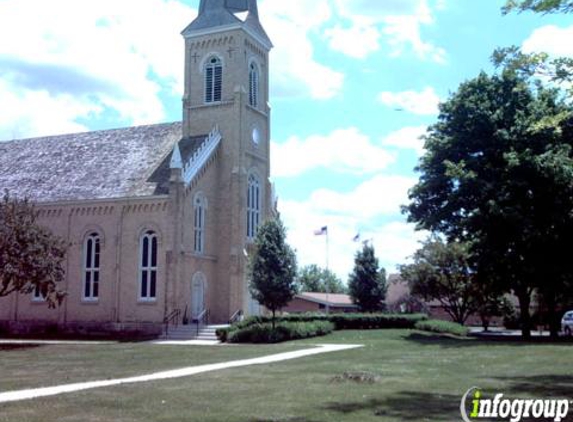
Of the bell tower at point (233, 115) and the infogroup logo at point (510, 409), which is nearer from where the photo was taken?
the infogroup logo at point (510, 409)

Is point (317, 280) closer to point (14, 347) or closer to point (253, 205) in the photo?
point (253, 205)

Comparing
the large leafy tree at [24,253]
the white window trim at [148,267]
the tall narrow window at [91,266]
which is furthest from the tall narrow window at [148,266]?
the large leafy tree at [24,253]

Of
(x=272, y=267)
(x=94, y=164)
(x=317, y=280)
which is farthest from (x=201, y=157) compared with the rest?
(x=317, y=280)

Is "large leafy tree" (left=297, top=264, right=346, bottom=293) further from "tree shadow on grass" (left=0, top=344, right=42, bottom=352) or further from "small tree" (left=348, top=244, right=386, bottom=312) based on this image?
"tree shadow on grass" (left=0, top=344, right=42, bottom=352)

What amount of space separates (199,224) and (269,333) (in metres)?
11.7

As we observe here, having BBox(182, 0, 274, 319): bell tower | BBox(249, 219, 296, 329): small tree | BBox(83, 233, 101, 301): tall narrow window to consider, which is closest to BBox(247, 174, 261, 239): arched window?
BBox(182, 0, 274, 319): bell tower

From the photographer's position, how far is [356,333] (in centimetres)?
3491

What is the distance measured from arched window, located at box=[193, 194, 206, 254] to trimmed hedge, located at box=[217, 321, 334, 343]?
326 inches

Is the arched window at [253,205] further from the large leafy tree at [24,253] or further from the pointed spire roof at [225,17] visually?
the large leafy tree at [24,253]

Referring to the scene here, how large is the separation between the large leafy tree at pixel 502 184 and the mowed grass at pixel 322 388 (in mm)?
6917

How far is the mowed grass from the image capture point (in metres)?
11.6

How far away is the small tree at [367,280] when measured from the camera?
152 ft

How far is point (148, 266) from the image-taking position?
40125 millimetres

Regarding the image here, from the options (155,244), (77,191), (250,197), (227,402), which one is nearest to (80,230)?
(77,191)
